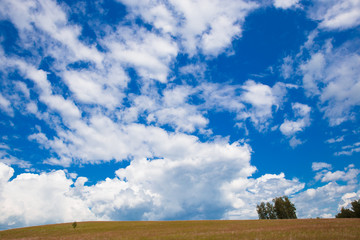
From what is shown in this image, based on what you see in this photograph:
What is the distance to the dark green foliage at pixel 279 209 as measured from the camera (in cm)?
9161

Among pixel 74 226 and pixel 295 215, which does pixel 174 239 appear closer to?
pixel 74 226

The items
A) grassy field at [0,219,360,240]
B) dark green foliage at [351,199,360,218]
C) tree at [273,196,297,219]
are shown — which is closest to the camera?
grassy field at [0,219,360,240]

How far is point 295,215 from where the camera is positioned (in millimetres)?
91438

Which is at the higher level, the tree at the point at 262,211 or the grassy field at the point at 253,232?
the tree at the point at 262,211

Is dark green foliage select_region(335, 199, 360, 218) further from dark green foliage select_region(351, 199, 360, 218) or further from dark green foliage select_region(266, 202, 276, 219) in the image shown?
dark green foliage select_region(266, 202, 276, 219)

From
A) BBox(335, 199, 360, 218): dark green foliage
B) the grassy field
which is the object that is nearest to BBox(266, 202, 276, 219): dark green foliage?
BBox(335, 199, 360, 218): dark green foliage

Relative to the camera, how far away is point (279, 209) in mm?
93750

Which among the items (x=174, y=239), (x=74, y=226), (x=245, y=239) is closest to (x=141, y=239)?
(x=174, y=239)

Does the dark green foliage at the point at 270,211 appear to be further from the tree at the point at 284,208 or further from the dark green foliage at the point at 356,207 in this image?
the dark green foliage at the point at 356,207

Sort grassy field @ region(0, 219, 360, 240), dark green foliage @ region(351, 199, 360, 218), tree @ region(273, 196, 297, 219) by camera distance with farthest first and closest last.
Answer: tree @ region(273, 196, 297, 219), dark green foliage @ region(351, 199, 360, 218), grassy field @ region(0, 219, 360, 240)

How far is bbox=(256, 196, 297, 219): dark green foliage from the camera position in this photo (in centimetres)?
9161

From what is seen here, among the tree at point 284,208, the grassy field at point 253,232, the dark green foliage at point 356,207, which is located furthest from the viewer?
the tree at point 284,208

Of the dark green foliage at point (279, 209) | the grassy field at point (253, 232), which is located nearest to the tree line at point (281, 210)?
the dark green foliage at point (279, 209)

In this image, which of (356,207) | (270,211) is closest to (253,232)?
(356,207)
